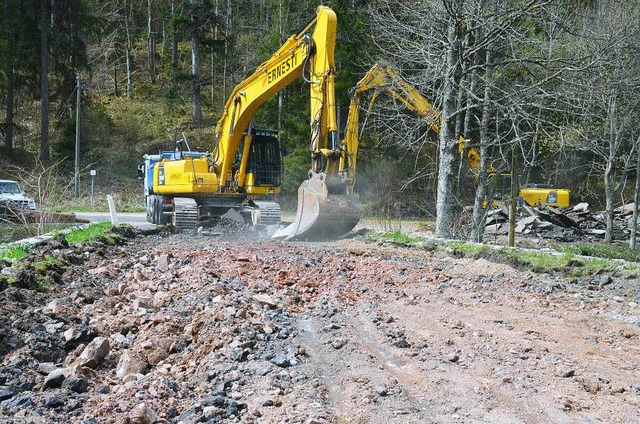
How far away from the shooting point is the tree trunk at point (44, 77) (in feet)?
115

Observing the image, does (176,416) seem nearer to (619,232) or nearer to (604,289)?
(604,289)

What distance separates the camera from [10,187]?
2494cm

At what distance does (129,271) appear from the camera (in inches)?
397

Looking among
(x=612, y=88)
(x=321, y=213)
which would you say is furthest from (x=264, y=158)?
(x=612, y=88)

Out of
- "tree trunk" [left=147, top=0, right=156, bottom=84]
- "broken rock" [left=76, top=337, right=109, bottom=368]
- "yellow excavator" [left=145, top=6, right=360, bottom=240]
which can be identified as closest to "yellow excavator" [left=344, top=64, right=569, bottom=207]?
"yellow excavator" [left=145, top=6, right=360, bottom=240]

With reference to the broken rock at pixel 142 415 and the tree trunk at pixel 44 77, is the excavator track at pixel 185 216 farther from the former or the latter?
the tree trunk at pixel 44 77

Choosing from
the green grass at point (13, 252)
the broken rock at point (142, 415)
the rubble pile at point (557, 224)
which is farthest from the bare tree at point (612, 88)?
the broken rock at point (142, 415)

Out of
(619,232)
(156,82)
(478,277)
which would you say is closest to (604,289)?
(478,277)

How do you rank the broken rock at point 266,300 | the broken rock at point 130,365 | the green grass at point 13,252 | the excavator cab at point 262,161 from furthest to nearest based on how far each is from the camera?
the excavator cab at point 262,161, the green grass at point 13,252, the broken rock at point 266,300, the broken rock at point 130,365

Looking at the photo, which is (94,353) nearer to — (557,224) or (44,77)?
(557,224)

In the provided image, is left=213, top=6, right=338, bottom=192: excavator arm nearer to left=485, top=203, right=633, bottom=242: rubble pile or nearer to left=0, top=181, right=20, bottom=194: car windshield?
left=485, top=203, right=633, bottom=242: rubble pile

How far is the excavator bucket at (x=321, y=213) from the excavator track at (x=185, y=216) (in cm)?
350

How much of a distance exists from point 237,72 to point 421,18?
103ft

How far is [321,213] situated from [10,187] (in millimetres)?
15955
